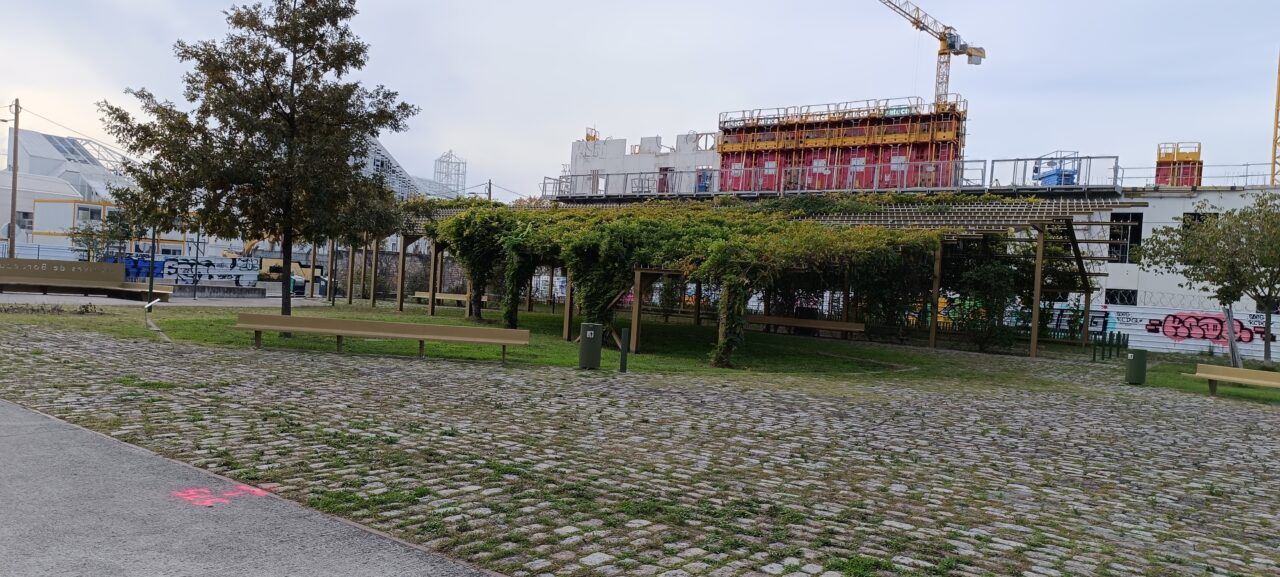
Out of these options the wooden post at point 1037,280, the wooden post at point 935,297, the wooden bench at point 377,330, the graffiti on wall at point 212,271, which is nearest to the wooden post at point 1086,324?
the wooden post at point 1037,280

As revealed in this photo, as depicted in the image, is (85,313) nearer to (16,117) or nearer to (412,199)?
(412,199)

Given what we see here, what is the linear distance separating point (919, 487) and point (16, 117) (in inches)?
1809

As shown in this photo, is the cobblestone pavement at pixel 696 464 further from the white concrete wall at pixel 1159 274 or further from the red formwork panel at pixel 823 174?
the red formwork panel at pixel 823 174

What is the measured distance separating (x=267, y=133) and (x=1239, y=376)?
19.2m

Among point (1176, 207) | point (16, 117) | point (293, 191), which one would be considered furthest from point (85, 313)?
point (1176, 207)

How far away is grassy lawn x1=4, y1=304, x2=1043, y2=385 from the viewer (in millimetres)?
→ 16781

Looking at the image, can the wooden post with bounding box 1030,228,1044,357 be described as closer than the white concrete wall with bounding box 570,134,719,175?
Yes

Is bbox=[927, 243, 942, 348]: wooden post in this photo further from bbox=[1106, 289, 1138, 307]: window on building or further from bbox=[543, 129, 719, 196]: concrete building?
bbox=[543, 129, 719, 196]: concrete building

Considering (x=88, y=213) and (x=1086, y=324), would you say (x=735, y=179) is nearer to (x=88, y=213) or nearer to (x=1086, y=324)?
(x=1086, y=324)

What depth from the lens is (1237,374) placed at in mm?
16250

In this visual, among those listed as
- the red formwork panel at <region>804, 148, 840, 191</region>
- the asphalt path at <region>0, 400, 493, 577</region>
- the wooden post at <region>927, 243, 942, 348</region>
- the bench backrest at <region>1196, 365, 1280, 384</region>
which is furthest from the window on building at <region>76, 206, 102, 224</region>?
the bench backrest at <region>1196, 365, 1280, 384</region>

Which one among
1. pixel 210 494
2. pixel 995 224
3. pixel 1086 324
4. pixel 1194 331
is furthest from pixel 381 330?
pixel 1194 331

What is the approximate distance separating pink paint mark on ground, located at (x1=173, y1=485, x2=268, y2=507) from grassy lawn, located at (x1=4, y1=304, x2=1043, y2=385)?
10.2 m

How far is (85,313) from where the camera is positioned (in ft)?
67.9
